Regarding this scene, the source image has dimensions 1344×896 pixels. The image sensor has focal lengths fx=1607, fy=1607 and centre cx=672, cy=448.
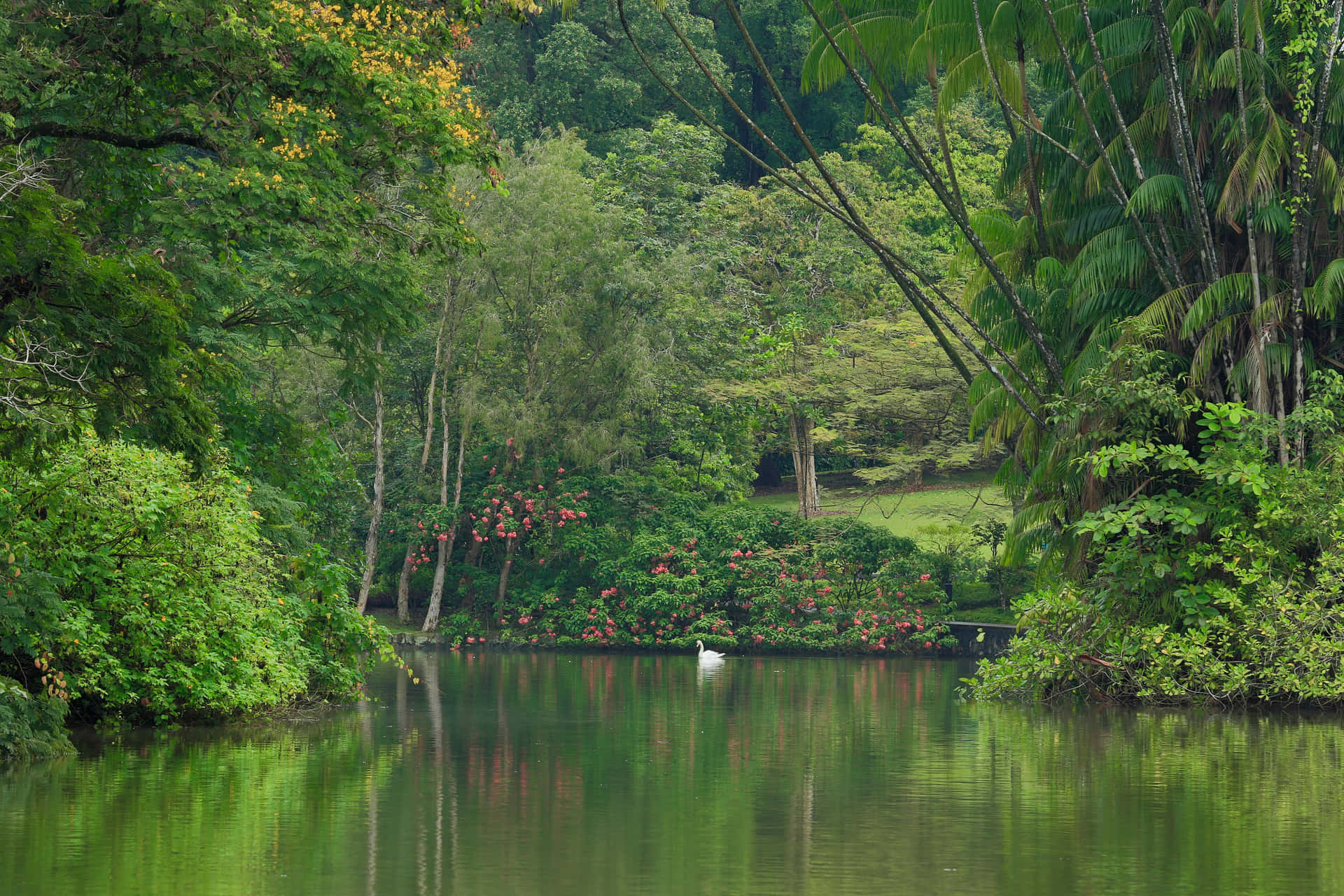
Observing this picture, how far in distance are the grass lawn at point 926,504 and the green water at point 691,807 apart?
75.2 feet

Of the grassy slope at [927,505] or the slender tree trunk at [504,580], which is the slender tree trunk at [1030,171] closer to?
the grassy slope at [927,505]

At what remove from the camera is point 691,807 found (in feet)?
35.2

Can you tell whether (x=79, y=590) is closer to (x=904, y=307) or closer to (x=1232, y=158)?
(x=1232, y=158)

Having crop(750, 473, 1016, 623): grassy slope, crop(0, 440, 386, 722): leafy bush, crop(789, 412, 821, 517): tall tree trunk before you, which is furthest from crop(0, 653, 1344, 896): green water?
crop(789, 412, 821, 517): tall tree trunk

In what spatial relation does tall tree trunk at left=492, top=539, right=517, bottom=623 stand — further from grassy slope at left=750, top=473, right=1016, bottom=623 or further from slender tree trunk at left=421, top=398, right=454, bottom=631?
grassy slope at left=750, top=473, right=1016, bottom=623

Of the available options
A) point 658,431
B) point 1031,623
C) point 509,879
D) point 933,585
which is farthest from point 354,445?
point 509,879

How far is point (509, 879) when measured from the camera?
787 cm

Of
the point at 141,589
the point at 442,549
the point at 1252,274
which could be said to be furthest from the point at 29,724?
the point at 442,549

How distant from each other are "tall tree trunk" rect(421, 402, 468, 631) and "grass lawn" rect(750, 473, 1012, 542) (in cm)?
989

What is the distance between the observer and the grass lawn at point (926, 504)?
1642 inches

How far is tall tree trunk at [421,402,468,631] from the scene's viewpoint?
38.8 m

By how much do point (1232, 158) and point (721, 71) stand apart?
113 feet

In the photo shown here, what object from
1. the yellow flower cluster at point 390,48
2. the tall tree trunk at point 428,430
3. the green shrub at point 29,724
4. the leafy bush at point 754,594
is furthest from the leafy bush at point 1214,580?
the tall tree trunk at point 428,430

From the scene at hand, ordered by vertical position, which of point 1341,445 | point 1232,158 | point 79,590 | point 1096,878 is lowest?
point 1096,878
